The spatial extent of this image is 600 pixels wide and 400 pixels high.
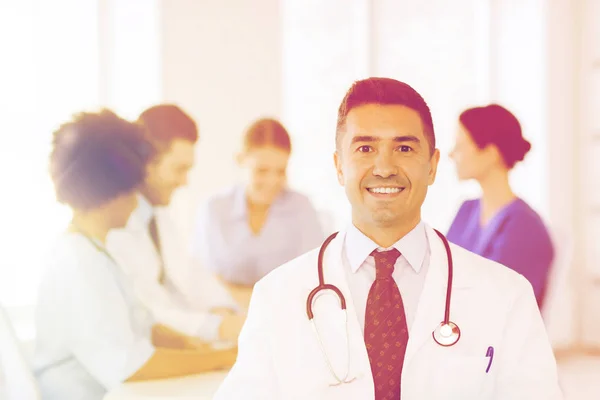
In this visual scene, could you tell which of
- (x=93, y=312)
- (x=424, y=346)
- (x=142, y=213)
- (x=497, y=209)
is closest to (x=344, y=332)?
(x=424, y=346)

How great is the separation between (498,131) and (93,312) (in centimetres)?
139

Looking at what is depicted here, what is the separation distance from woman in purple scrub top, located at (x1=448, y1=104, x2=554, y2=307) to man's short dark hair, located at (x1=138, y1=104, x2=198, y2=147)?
3.46 feet

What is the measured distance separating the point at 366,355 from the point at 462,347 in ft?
0.60

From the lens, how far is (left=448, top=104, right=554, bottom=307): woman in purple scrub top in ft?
6.31

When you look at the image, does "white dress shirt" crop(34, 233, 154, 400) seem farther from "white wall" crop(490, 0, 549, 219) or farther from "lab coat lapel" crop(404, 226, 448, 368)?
"white wall" crop(490, 0, 549, 219)

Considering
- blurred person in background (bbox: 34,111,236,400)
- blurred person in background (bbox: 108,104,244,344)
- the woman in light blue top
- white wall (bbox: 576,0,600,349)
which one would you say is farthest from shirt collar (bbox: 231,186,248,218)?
white wall (bbox: 576,0,600,349)

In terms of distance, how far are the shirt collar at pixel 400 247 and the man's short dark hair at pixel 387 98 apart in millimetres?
177

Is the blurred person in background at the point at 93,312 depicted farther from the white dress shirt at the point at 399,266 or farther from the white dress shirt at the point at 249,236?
the white dress shirt at the point at 249,236

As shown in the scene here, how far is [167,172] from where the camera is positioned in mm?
2402

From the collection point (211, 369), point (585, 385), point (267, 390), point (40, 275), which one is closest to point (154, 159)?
point (40, 275)

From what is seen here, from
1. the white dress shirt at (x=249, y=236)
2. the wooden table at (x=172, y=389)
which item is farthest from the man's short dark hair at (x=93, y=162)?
the white dress shirt at (x=249, y=236)

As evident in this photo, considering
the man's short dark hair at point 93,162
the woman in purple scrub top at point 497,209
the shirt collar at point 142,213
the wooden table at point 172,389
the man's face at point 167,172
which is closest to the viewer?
the wooden table at point 172,389

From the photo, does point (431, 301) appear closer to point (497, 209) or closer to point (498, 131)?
point (497, 209)

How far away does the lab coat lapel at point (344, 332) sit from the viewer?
1229 mm
